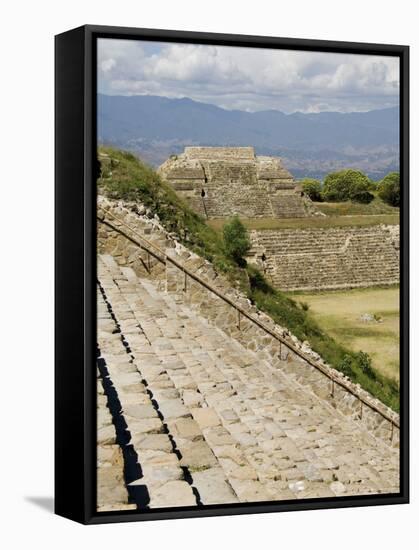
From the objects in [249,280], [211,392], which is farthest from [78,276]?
[249,280]

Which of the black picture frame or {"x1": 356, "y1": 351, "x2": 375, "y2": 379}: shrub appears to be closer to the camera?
the black picture frame

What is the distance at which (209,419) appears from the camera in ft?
33.0

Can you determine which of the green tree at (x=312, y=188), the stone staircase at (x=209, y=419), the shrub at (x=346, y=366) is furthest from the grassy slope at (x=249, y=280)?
the green tree at (x=312, y=188)

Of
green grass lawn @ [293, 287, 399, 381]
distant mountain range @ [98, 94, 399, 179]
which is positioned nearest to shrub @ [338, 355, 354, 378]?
green grass lawn @ [293, 287, 399, 381]

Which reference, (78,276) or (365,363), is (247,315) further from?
(78,276)

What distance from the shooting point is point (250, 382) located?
34.1ft

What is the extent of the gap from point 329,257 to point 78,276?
2.63 meters

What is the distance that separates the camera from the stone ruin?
34.4 feet

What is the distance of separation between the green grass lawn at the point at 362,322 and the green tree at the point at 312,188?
0.79m

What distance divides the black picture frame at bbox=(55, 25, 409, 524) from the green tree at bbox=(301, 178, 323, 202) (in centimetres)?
128

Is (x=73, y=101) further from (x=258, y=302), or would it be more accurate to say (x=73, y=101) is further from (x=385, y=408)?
(x=385, y=408)

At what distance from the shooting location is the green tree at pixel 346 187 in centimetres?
1098

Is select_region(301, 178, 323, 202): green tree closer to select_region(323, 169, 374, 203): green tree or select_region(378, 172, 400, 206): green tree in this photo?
select_region(323, 169, 374, 203): green tree

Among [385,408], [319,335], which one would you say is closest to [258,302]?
[319,335]
